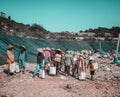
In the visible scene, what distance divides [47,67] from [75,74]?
86.0 inches

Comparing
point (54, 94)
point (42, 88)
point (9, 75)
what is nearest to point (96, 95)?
point (54, 94)

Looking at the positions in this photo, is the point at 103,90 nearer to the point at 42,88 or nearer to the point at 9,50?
the point at 42,88

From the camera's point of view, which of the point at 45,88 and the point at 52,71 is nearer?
the point at 45,88

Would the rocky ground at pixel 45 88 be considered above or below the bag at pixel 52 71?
below

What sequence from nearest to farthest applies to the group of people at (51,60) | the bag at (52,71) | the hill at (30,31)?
the group of people at (51,60) < the bag at (52,71) < the hill at (30,31)

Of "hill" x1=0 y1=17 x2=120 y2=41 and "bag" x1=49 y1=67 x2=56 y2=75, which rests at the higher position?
"hill" x1=0 y1=17 x2=120 y2=41

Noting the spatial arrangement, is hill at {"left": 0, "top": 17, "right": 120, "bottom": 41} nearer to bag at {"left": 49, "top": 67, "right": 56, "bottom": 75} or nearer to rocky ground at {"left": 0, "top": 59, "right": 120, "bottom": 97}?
bag at {"left": 49, "top": 67, "right": 56, "bottom": 75}

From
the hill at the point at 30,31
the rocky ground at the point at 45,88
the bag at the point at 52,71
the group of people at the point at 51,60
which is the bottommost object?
the rocky ground at the point at 45,88

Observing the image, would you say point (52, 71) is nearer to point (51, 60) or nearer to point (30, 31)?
point (51, 60)

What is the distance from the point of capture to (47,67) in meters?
14.9

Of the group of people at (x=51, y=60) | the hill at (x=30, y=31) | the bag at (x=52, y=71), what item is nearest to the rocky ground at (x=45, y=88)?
the bag at (x=52, y=71)

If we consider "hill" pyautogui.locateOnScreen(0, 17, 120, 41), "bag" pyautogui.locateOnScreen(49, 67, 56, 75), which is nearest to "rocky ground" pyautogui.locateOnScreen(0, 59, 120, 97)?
"bag" pyautogui.locateOnScreen(49, 67, 56, 75)

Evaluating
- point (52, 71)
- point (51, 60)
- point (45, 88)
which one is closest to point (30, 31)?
point (51, 60)

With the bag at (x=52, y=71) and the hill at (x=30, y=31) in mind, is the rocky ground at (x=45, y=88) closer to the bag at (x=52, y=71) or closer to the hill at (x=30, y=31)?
the bag at (x=52, y=71)
